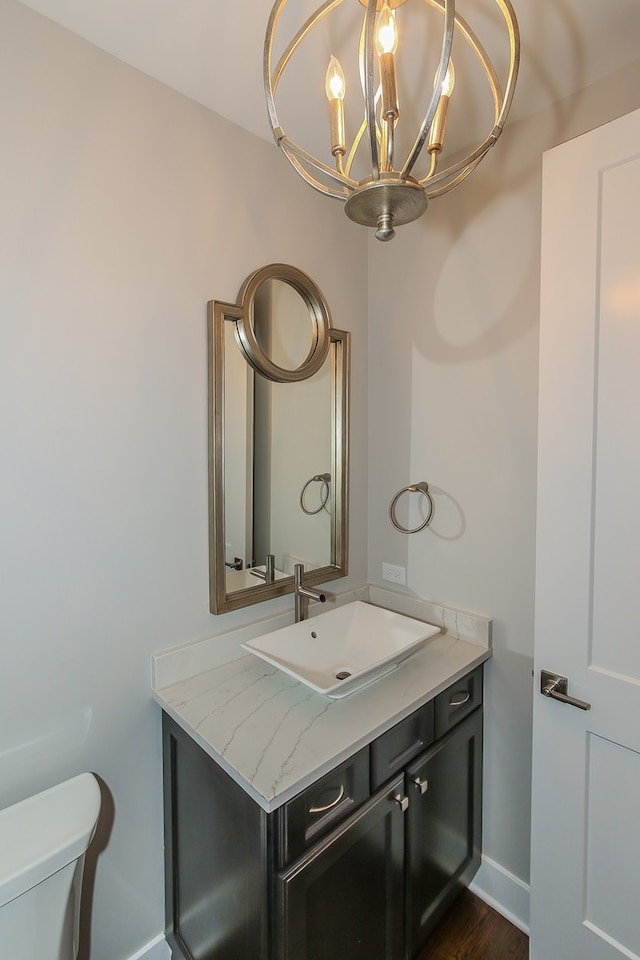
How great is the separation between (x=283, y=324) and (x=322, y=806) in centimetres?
142

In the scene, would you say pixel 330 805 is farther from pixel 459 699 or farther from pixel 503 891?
pixel 503 891

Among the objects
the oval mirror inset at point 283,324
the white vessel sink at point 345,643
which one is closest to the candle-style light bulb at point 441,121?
the oval mirror inset at point 283,324

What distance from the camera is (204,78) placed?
1.30m

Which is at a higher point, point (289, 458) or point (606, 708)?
point (289, 458)

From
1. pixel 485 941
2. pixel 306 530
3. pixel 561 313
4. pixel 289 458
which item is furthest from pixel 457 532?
pixel 485 941

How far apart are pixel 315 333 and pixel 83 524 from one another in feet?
3.33

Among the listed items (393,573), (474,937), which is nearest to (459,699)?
(393,573)

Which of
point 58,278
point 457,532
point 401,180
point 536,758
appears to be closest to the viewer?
point 401,180

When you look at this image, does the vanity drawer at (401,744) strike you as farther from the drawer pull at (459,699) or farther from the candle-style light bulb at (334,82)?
the candle-style light bulb at (334,82)

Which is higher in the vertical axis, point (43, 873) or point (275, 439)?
point (275, 439)

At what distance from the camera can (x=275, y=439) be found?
1.65 m

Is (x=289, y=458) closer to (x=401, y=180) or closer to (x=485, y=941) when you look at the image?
(x=401, y=180)

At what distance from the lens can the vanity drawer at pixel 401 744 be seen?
1204mm

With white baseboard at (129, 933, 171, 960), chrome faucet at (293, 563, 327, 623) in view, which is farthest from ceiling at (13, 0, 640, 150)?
white baseboard at (129, 933, 171, 960)
